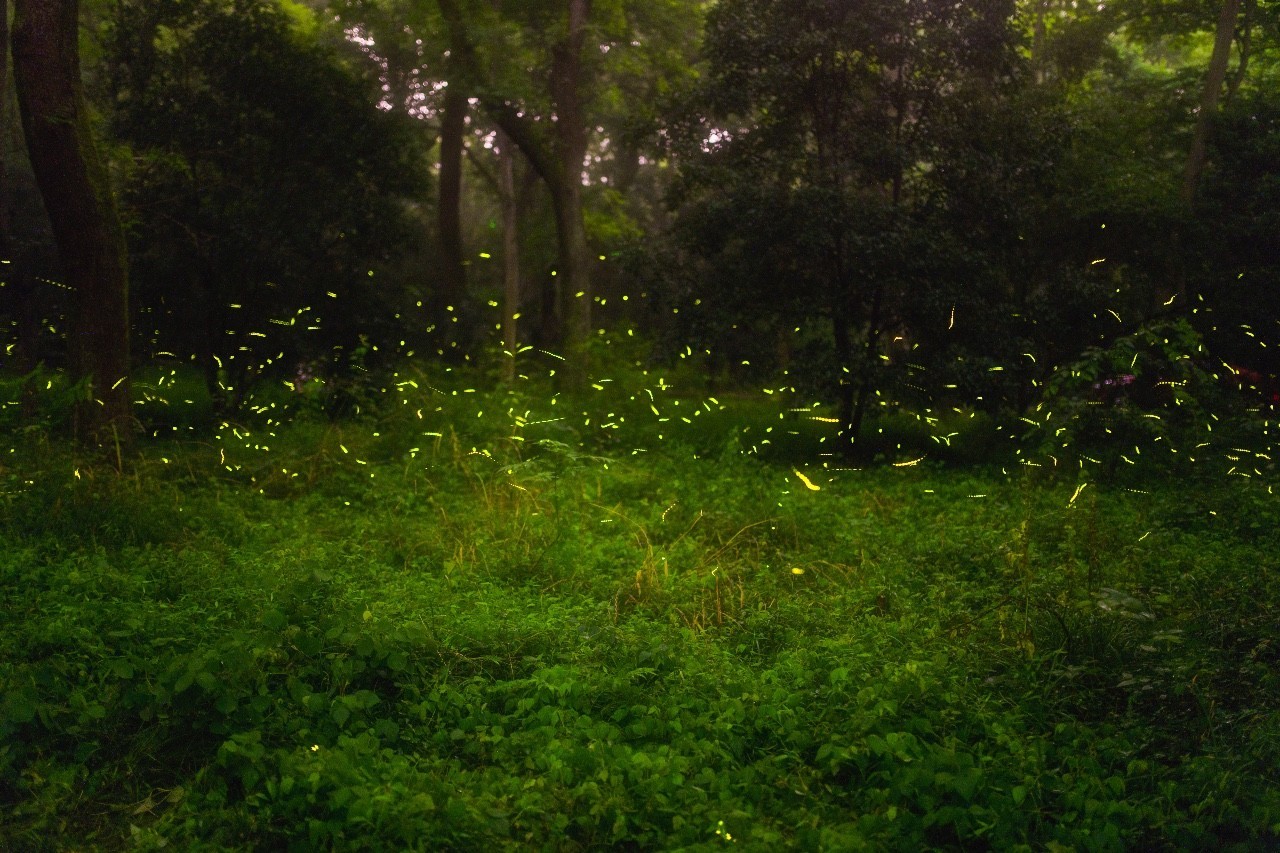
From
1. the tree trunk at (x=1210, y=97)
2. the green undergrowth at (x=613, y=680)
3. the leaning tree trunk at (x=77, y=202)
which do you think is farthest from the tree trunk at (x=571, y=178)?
the green undergrowth at (x=613, y=680)

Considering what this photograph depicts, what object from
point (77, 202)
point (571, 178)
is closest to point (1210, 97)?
point (571, 178)

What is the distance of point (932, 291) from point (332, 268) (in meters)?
7.47

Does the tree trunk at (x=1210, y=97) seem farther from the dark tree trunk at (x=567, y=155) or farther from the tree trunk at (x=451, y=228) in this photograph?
the tree trunk at (x=451, y=228)

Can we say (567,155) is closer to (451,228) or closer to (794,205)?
(451,228)

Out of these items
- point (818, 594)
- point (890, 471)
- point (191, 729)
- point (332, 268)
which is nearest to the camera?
point (191, 729)

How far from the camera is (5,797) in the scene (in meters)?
4.26

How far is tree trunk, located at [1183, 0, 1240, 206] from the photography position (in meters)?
14.8

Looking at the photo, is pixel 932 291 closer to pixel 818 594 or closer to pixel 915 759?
pixel 818 594

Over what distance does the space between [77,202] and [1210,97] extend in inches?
536

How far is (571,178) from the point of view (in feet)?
59.6

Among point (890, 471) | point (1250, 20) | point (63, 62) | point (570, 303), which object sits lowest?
point (890, 471)

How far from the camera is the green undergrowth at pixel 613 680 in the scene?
409 centimetres

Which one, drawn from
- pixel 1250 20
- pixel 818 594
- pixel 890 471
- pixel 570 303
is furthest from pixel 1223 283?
pixel 818 594

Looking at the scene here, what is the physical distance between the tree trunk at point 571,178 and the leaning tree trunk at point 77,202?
849 cm
